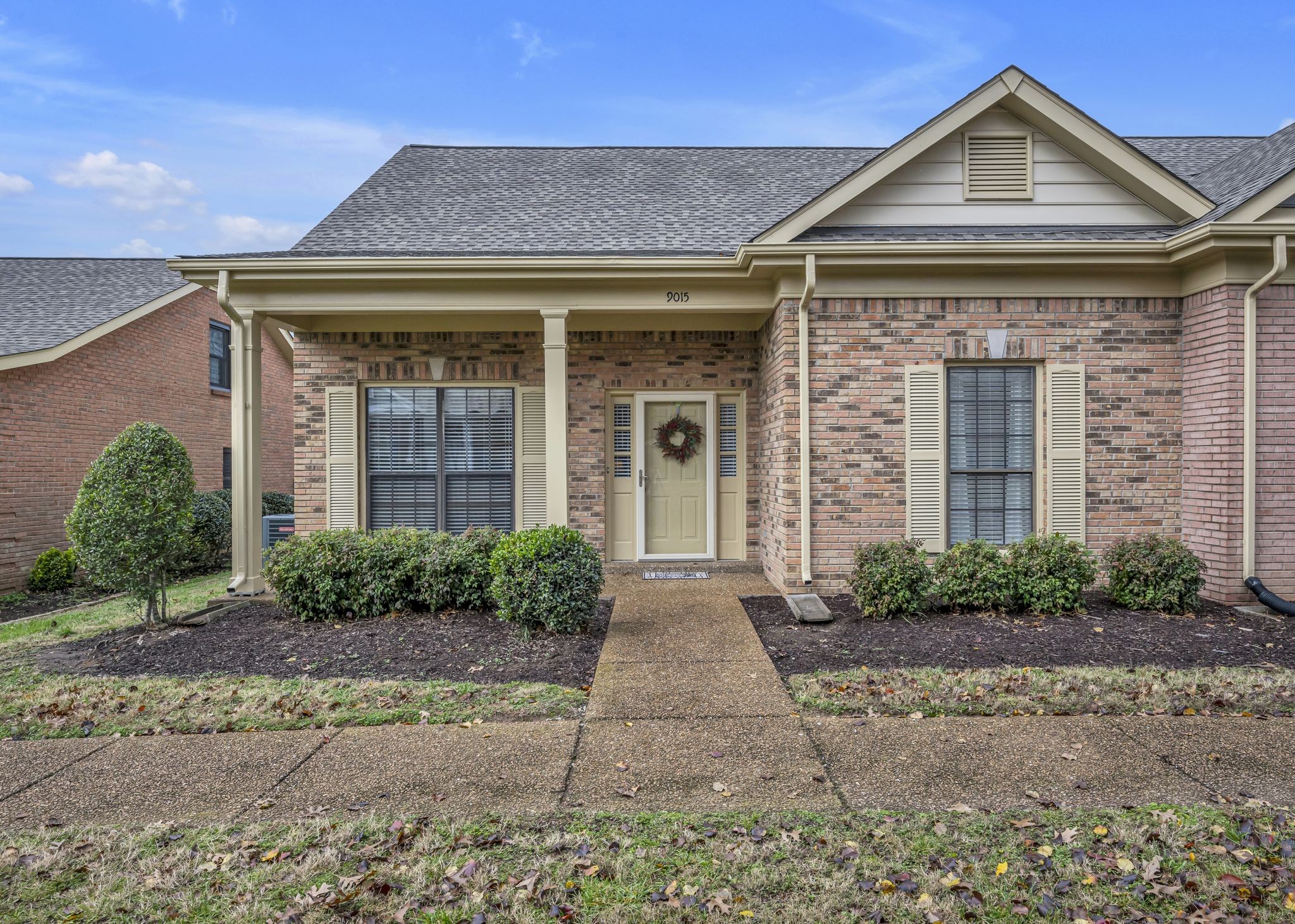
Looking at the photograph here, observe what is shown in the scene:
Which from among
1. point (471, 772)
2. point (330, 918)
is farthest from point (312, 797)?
point (330, 918)

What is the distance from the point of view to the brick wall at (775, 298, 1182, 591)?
22.4 feet

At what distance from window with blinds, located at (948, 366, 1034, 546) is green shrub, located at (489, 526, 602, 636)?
375 centimetres

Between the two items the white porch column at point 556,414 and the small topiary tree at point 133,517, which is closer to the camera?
the small topiary tree at point 133,517

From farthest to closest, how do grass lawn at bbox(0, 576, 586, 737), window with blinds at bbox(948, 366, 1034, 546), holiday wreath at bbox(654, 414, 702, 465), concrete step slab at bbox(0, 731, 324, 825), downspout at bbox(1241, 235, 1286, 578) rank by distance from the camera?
holiday wreath at bbox(654, 414, 702, 465) → window with blinds at bbox(948, 366, 1034, 546) → downspout at bbox(1241, 235, 1286, 578) → grass lawn at bbox(0, 576, 586, 737) → concrete step slab at bbox(0, 731, 324, 825)

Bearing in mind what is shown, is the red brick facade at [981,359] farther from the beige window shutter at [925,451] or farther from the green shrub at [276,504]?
the green shrub at [276,504]

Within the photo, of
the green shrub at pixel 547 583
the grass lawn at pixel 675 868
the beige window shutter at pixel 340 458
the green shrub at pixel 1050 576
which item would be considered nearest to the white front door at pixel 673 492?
the green shrub at pixel 547 583

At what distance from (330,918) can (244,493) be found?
5.82 meters

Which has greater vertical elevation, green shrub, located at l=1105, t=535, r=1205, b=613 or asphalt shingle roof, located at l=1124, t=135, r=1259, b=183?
asphalt shingle roof, located at l=1124, t=135, r=1259, b=183

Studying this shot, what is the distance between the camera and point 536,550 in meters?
5.52

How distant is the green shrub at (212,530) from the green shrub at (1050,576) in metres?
11.1

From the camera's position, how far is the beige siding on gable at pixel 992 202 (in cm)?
709

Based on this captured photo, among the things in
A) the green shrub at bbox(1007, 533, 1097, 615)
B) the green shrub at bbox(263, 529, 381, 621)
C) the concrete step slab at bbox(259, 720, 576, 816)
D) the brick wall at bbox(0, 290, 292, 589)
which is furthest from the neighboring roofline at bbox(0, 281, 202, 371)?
the green shrub at bbox(1007, 533, 1097, 615)

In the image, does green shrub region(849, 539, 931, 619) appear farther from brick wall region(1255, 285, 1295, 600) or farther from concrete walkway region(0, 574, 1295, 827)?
brick wall region(1255, 285, 1295, 600)

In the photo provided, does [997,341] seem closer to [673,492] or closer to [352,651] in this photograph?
[673,492]
